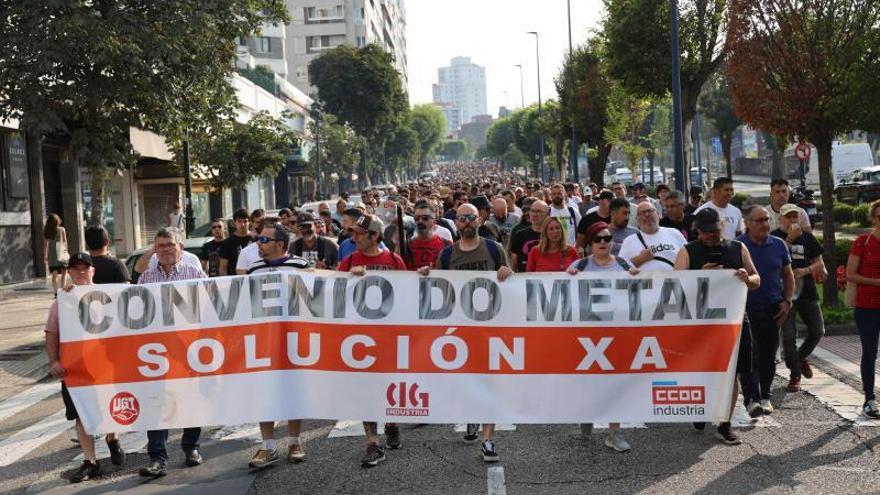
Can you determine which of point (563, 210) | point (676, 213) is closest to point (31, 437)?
point (676, 213)

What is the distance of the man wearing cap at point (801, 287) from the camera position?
10.1 metres

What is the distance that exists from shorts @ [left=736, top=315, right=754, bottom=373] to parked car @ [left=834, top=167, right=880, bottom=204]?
31.1 m

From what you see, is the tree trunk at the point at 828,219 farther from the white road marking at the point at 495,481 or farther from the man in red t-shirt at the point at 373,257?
the white road marking at the point at 495,481

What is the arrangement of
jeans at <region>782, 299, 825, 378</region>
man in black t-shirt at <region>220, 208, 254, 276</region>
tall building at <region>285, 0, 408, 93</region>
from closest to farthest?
jeans at <region>782, 299, 825, 378</region> → man in black t-shirt at <region>220, 208, 254, 276</region> → tall building at <region>285, 0, 408, 93</region>

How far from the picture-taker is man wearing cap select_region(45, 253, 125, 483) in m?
7.99

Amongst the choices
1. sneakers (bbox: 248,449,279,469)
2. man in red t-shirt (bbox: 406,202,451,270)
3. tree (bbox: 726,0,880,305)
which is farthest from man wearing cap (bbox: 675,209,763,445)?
tree (bbox: 726,0,880,305)

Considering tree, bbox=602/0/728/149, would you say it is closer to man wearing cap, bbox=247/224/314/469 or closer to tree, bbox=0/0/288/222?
tree, bbox=0/0/288/222

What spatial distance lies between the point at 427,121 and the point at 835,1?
144020 mm

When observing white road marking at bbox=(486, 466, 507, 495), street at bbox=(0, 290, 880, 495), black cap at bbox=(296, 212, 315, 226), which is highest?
black cap at bbox=(296, 212, 315, 226)

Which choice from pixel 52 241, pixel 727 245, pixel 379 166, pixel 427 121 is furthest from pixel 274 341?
pixel 427 121

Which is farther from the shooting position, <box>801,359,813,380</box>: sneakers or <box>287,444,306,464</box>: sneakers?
<box>801,359,813,380</box>: sneakers

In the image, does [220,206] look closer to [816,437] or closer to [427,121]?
[816,437]

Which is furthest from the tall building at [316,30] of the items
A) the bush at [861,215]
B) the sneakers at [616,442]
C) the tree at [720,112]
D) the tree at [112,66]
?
the sneakers at [616,442]

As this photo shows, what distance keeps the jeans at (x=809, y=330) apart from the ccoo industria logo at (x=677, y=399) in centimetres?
258
